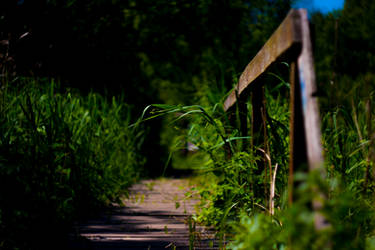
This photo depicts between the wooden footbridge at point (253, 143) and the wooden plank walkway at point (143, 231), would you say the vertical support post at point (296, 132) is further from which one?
the wooden plank walkway at point (143, 231)

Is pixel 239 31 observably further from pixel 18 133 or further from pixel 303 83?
pixel 303 83

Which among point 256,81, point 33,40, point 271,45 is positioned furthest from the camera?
point 33,40

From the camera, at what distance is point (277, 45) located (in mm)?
1667

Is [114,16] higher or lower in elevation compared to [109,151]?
higher

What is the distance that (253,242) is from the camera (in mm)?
1267

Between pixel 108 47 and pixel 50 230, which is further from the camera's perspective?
pixel 108 47

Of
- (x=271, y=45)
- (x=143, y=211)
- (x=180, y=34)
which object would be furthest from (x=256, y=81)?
(x=180, y=34)

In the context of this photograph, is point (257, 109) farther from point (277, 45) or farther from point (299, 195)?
point (299, 195)

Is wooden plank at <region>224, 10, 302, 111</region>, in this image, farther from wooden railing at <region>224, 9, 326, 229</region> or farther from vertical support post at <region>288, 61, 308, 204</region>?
vertical support post at <region>288, 61, 308, 204</region>

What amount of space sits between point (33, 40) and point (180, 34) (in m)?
5.34

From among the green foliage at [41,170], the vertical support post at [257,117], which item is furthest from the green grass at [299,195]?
the green foliage at [41,170]

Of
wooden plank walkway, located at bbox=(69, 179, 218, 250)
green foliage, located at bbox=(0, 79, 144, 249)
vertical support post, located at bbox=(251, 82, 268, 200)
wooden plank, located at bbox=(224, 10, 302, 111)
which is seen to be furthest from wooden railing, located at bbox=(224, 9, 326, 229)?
green foliage, located at bbox=(0, 79, 144, 249)

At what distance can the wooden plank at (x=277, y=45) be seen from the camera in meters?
1.38

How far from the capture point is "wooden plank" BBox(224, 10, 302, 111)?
4.51ft
